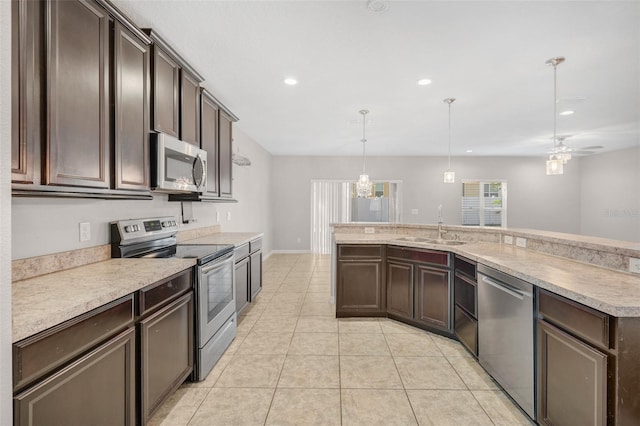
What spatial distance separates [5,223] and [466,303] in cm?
295

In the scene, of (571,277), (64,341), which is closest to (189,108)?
(64,341)

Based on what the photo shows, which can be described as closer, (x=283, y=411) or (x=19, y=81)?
(x=19, y=81)

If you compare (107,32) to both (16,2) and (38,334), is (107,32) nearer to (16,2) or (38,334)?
(16,2)

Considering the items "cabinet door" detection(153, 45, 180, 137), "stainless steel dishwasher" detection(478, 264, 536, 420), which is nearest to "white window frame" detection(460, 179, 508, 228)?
"stainless steel dishwasher" detection(478, 264, 536, 420)

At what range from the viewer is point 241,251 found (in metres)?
3.33

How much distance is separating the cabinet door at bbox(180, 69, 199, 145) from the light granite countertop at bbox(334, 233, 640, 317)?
272cm

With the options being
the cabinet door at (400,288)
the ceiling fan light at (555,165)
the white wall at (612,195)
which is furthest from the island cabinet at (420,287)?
the white wall at (612,195)

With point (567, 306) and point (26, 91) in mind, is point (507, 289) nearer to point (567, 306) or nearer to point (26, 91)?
point (567, 306)

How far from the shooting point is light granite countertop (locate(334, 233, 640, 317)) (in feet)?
4.38

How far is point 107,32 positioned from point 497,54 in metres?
2.92

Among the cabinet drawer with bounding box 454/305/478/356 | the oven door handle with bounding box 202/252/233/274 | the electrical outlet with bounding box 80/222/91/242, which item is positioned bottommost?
the cabinet drawer with bounding box 454/305/478/356

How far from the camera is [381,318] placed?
346cm

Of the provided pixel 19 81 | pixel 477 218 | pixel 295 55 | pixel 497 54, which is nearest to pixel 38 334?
pixel 19 81

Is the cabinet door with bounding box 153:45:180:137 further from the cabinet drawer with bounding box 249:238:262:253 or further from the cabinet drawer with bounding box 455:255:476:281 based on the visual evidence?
the cabinet drawer with bounding box 455:255:476:281
